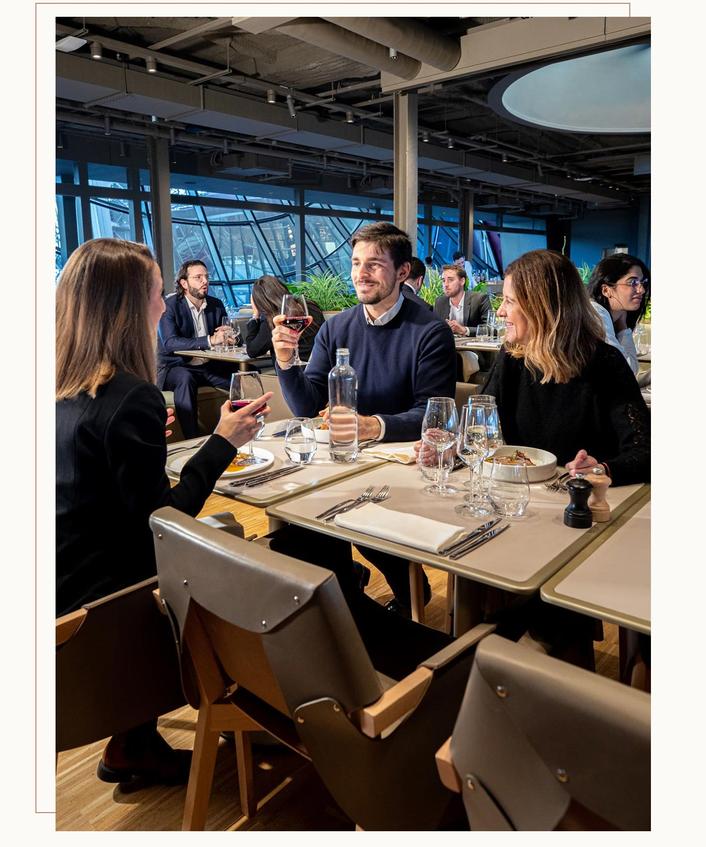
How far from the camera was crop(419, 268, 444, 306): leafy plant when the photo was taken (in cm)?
759

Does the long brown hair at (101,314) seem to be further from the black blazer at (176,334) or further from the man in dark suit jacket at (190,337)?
the black blazer at (176,334)

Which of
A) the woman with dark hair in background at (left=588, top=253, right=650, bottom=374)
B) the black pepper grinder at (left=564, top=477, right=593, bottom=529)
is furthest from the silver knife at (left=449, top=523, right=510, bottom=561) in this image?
the woman with dark hair in background at (left=588, top=253, right=650, bottom=374)

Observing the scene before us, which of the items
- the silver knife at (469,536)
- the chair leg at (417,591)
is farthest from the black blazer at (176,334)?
the silver knife at (469,536)

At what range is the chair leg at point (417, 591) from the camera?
2518 millimetres

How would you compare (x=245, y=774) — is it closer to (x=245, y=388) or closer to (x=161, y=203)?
(x=245, y=388)

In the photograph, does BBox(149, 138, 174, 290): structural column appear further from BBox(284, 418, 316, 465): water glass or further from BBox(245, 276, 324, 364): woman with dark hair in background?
BBox(284, 418, 316, 465): water glass

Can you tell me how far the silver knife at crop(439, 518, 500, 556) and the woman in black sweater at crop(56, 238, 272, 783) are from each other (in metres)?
0.65

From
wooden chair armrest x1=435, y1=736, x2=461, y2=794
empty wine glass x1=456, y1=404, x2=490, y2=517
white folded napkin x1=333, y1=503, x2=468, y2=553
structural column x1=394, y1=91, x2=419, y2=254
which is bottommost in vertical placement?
wooden chair armrest x1=435, y1=736, x2=461, y2=794

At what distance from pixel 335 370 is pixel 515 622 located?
0.99 m

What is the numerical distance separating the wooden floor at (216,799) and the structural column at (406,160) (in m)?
4.97
